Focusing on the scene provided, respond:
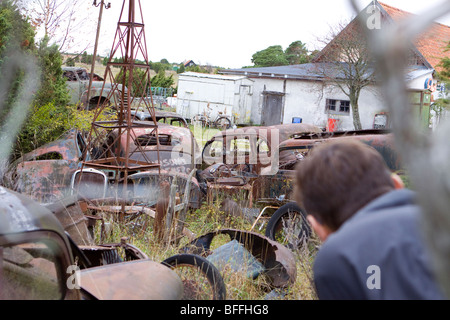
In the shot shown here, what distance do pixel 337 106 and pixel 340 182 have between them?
22612 millimetres

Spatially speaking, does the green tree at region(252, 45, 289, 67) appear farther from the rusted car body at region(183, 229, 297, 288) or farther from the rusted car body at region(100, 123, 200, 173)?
the rusted car body at region(183, 229, 297, 288)

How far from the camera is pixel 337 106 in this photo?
23.2m

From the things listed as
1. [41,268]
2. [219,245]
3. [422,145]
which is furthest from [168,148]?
[422,145]

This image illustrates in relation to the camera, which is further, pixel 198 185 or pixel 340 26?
pixel 340 26

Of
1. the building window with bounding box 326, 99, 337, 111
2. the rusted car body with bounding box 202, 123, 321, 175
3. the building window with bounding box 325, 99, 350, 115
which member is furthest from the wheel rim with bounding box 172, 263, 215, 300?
the building window with bounding box 326, 99, 337, 111

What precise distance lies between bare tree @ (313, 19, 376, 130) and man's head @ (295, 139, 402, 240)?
16.8m

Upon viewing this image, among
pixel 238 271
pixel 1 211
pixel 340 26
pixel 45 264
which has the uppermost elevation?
pixel 340 26

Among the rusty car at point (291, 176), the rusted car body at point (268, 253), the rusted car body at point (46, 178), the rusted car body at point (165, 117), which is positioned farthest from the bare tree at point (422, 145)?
the rusted car body at point (165, 117)

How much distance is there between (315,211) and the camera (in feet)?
5.02

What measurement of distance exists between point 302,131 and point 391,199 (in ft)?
26.0

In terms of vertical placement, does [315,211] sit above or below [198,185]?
above

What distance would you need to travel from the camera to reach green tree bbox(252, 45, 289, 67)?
3991 cm
